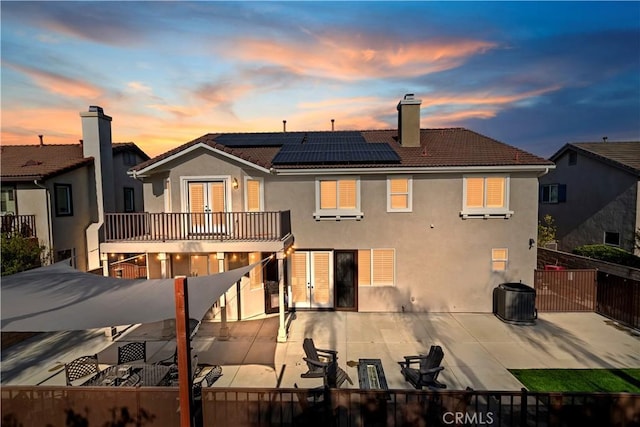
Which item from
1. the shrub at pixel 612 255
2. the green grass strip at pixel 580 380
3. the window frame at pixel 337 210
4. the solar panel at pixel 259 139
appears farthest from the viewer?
the solar panel at pixel 259 139

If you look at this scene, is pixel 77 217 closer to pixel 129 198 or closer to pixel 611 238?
pixel 129 198

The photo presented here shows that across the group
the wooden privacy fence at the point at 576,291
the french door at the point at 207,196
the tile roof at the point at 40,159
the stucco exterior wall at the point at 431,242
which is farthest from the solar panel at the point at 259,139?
the wooden privacy fence at the point at 576,291

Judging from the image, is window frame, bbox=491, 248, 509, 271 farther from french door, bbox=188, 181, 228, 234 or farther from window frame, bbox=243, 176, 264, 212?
french door, bbox=188, 181, 228, 234

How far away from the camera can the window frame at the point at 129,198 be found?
62.6 ft

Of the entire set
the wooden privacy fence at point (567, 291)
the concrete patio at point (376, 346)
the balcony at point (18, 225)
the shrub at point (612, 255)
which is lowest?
the concrete patio at point (376, 346)

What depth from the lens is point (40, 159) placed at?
657 inches

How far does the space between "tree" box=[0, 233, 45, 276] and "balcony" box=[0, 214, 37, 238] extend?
91 centimetres

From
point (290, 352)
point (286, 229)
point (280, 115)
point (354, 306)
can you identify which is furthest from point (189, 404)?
point (280, 115)

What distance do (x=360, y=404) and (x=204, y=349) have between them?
6.33 metres

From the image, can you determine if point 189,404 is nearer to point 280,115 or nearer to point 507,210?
point 507,210

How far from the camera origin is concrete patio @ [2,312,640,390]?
7.97 m

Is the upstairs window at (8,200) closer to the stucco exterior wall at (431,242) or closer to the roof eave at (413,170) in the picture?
the stucco exterior wall at (431,242)

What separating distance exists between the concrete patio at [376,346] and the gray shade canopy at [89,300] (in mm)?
2767

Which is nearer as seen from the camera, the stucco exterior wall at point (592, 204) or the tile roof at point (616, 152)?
the stucco exterior wall at point (592, 204)
